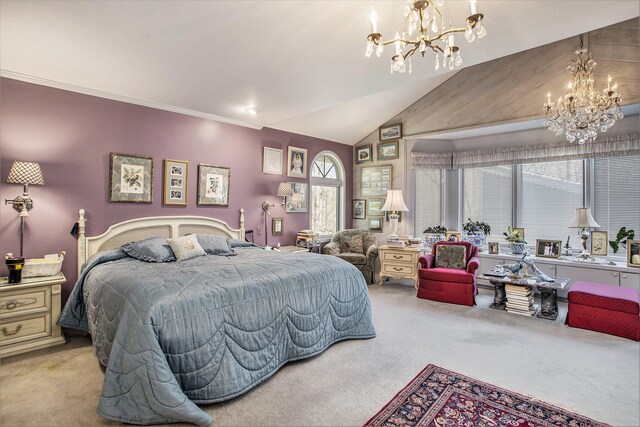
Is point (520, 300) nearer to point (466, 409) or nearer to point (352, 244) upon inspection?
point (466, 409)

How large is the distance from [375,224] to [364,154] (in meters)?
1.42

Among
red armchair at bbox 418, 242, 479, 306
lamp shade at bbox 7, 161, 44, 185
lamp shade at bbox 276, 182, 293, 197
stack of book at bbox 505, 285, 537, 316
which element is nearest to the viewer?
lamp shade at bbox 7, 161, 44, 185

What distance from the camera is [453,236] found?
5.45 metres

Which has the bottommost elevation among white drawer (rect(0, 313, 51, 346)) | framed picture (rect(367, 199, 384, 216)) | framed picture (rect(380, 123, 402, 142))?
white drawer (rect(0, 313, 51, 346))

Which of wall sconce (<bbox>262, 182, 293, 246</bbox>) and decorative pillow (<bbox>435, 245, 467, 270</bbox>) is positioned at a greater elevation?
wall sconce (<bbox>262, 182, 293, 246</bbox>)

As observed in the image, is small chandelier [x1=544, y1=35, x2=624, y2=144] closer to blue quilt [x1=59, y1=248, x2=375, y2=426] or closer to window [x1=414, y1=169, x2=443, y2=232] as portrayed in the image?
window [x1=414, y1=169, x2=443, y2=232]

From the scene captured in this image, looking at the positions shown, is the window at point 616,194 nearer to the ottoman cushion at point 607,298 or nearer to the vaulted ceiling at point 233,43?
the ottoman cushion at point 607,298

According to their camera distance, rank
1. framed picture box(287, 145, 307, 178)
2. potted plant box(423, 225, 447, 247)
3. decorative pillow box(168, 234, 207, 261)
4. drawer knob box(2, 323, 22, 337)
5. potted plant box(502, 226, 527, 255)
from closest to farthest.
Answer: drawer knob box(2, 323, 22, 337), decorative pillow box(168, 234, 207, 261), potted plant box(502, 226, 527, 255), framed picture box(287, 145, 307, 178), potted plant box(423, 225, 447, 247)

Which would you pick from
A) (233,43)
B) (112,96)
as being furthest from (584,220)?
(112,96)

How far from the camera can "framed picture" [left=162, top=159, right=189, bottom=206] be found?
4.04 m

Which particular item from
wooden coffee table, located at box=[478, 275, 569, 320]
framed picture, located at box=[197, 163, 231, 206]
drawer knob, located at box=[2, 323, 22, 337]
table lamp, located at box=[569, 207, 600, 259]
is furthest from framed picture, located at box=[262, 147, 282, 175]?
table lamp, located at box=[569, 207, 600, 259]

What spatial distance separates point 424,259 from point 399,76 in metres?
2.58

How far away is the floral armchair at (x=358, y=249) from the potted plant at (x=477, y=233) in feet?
5.16

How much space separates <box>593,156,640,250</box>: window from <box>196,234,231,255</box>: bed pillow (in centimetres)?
518
